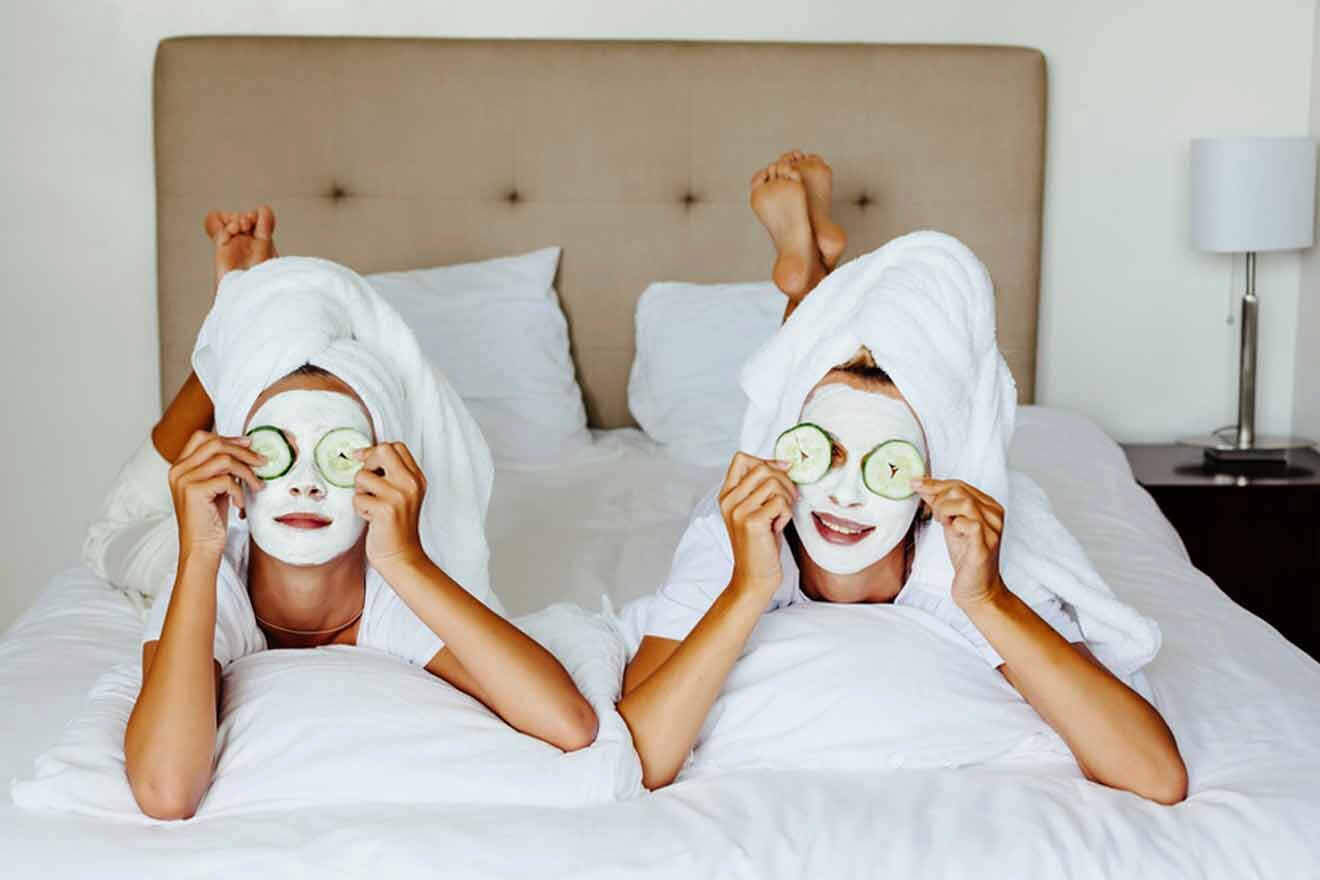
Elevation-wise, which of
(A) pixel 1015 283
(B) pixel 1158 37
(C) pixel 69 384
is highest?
(B) pixel 1158 37

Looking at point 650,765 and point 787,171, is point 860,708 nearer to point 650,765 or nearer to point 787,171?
point 650,765

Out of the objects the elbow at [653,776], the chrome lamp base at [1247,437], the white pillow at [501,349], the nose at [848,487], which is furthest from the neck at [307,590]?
the chrome lamp base at [1247,437]

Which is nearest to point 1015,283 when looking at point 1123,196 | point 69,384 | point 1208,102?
point 1123,196

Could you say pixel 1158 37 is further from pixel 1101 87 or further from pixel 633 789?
pixel 633 789

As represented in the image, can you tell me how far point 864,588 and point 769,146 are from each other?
1.66 metres

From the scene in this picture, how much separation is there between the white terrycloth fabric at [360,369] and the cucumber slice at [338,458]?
8 centimetres

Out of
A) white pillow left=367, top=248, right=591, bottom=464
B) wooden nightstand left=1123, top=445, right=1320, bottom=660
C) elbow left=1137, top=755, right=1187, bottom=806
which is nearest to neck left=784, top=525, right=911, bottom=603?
elbow left=1137, top=755, right=1187, bottom=806

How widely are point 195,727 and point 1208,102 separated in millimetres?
2601

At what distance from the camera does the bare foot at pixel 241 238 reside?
2.20 metres

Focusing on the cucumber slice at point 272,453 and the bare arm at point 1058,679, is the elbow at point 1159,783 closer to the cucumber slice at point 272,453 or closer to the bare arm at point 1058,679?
the bare arm at point 1058,679

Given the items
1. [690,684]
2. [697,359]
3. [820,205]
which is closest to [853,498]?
[690,684]

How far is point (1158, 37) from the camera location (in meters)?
3.27

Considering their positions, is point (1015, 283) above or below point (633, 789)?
above

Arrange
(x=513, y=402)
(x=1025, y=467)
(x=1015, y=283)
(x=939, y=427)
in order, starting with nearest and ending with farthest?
(x=939, y=427) → (x=1025, y=467) → (x=513, y=402) → (x=1015, y=283)
